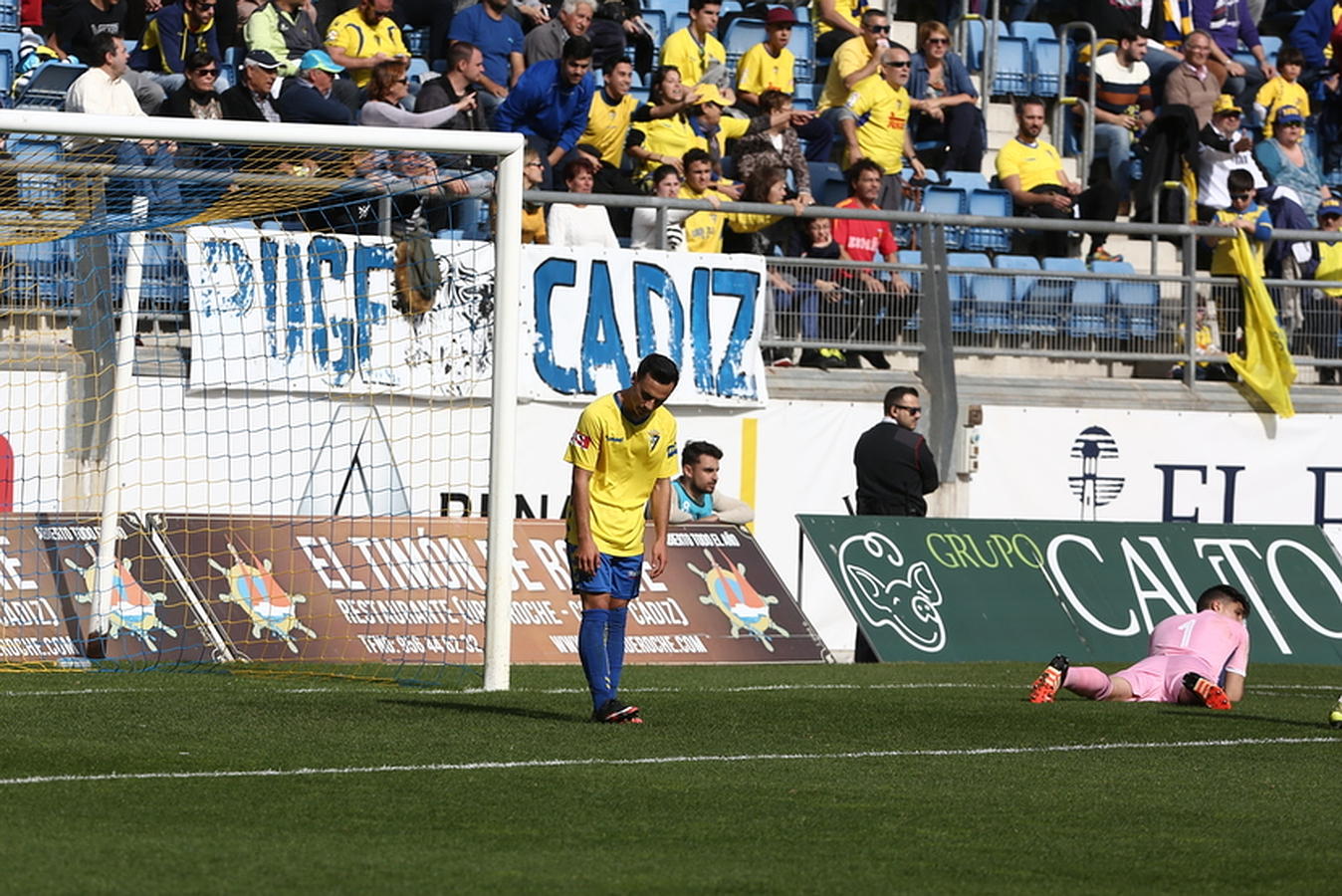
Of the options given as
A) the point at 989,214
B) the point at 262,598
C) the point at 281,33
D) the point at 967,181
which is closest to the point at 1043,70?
the point at 967,181

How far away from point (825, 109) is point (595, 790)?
12.6m

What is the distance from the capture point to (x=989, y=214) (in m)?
20.6

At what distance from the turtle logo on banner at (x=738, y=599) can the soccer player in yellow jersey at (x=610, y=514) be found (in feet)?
16.1

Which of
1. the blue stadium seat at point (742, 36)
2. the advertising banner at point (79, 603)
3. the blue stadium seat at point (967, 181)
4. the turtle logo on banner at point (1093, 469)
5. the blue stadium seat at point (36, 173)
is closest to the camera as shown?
the blue stadium seat at point (36, 173)

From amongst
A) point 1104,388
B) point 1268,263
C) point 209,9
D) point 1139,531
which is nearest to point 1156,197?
point 1268,263

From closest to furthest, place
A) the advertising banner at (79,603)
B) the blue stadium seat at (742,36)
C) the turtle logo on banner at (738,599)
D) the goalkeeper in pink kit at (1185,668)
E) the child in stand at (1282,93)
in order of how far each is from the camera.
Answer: the goalkeeper in pink kit at (1185,668) → the advertising banner at (79,603) → the turtle logo on banner at (738,599) → the blue stadium seat at (742,36) → the child in stand at (1282,93)

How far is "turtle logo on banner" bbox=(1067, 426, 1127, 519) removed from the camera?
19.1 meters

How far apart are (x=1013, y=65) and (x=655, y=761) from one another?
14.9 meters

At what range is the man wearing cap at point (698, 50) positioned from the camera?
19.7 metres

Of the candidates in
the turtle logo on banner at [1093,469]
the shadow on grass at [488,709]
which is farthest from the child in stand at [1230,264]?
the shadow on grass at [488,709]

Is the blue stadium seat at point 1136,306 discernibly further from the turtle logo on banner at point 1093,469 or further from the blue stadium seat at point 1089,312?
the turtle logo on banner at point 1093,469

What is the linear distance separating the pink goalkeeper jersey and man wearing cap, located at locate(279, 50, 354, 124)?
7565mm

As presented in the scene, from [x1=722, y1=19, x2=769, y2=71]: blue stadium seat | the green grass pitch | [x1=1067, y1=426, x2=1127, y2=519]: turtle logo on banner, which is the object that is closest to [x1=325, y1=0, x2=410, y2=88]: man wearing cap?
[x1=722, y1=19, x2=769, y2=71]: blue stadium seat

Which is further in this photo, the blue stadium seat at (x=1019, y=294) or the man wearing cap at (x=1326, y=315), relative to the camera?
the man wearing cap at (x=1326, y=315)
